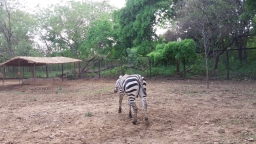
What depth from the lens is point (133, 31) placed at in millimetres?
22625

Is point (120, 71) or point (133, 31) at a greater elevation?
point (133, 31)

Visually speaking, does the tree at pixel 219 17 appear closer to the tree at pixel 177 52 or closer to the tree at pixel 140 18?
the tree at pixel 177 52

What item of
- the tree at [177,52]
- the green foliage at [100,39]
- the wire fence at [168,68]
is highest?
the green foliage at [100,39]

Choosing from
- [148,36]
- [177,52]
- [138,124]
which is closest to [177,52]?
[177,52]

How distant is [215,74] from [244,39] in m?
3.83

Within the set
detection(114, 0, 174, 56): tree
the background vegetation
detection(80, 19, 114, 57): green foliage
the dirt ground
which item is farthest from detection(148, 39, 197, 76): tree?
detection(80, 19, 114, 57): green foliage

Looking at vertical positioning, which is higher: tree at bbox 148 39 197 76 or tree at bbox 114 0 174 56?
tree at bbox 114 0 174 56

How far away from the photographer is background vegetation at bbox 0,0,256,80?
16.3 metres

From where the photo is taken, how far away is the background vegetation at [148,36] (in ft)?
53.5

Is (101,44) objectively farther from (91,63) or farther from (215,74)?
(215,74)

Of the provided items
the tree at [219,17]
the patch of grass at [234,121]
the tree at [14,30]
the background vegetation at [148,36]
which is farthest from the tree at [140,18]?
the patch of grass at [234,121]

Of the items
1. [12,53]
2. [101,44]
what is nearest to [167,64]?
[101,44]

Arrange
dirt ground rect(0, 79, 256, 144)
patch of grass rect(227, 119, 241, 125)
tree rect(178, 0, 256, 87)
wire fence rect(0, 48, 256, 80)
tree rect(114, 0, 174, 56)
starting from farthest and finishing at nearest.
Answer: tree rect(114, 0, 174, 56)
wire fence rect(0, 48, 256, 80)
tree rect(178, 0, 256, 87)
patch of grass rect(227, 119, 241, 125)
dirt ground rect(0, 79, 256, 144)

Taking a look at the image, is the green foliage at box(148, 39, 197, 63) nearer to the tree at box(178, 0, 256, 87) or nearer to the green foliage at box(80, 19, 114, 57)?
the tree at box(178, 0, 256, 87)
